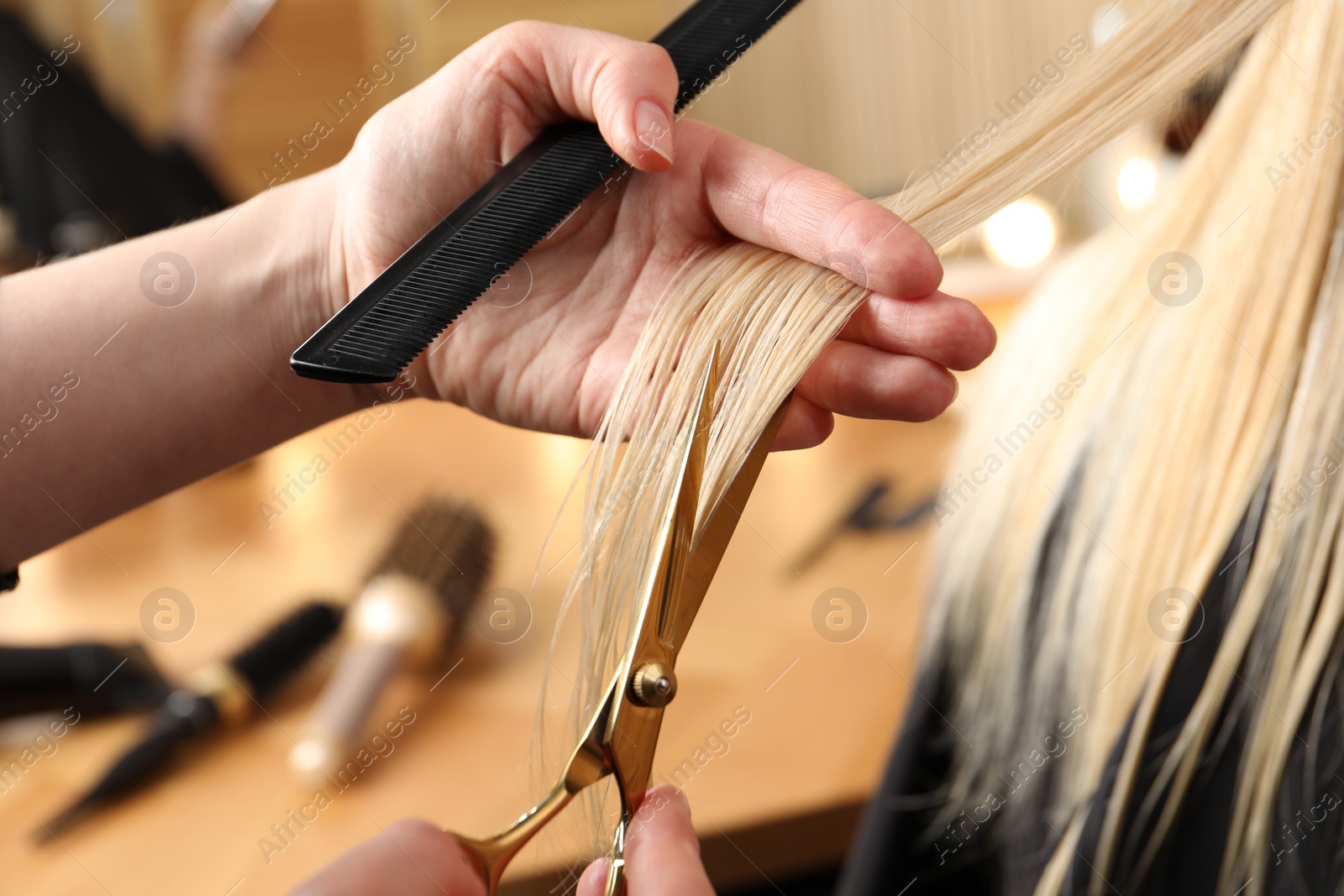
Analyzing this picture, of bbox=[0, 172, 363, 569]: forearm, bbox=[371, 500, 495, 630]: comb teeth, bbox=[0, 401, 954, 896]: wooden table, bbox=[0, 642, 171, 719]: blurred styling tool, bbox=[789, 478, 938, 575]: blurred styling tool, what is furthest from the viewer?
bbox=[789, 478, 938, 575]: blurred styling tool

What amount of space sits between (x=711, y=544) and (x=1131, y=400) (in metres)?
0.34

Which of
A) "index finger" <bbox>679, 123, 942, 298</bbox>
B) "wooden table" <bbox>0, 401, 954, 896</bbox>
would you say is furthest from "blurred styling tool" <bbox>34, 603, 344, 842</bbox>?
"index finger" <bbox>679, 123, 942, 298</bbox>

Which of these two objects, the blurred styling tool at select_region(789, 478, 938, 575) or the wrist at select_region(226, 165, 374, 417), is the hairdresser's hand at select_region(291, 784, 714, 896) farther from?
the blurred styling tool at select_region(789, 478, 938, 575)

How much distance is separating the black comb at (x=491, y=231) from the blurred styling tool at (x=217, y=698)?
503mm

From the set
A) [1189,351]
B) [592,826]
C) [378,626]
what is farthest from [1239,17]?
[378,626]

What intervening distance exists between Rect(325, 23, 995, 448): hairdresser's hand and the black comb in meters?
0.02

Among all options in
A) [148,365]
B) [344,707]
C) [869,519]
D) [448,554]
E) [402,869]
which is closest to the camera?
[402,869]

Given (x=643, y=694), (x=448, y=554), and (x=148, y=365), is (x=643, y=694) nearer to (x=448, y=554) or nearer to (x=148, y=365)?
(x=148, y=365)

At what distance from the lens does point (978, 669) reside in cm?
70

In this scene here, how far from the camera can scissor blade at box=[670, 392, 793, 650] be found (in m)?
0.39

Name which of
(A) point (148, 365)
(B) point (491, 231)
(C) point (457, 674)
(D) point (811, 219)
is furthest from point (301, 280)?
(C) point (457, 674)

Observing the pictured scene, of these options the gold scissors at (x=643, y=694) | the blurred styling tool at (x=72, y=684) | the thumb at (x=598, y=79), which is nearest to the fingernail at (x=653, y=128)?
the thumb at (x=598, y=79)

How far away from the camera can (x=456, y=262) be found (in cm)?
42

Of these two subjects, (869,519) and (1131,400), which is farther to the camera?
(869,519)
